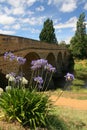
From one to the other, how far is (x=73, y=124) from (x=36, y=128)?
6.25 feet

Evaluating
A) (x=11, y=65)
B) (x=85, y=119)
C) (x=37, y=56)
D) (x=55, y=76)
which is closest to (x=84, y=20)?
(x=55, y=76)

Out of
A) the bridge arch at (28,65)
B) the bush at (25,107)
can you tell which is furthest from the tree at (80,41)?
the bush at (25,107)

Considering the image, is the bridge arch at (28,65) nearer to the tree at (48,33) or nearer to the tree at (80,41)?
the tree at (80,41)

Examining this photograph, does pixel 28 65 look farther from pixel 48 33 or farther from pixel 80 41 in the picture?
pixel 48 33

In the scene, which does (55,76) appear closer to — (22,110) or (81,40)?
(81,40)

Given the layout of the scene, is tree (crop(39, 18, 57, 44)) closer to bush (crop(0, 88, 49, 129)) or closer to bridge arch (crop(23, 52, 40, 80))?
bridge arch (crop(23, 52, 40, 80))

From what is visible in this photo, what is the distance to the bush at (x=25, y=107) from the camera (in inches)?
244

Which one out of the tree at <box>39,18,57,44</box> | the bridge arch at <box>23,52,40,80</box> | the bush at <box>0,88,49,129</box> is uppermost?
the tree at <box>39,18,57,44</box>

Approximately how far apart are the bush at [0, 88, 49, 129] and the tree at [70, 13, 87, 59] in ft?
170

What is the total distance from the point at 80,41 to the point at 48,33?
28.4 feet

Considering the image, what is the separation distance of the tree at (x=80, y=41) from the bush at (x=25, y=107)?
5189 cm

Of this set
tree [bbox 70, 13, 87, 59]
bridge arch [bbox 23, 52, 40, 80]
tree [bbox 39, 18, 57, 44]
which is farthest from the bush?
tree [bbox 39, 18, 57, 44]

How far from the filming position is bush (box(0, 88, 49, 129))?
621 cm

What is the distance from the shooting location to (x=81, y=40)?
5931 cm
